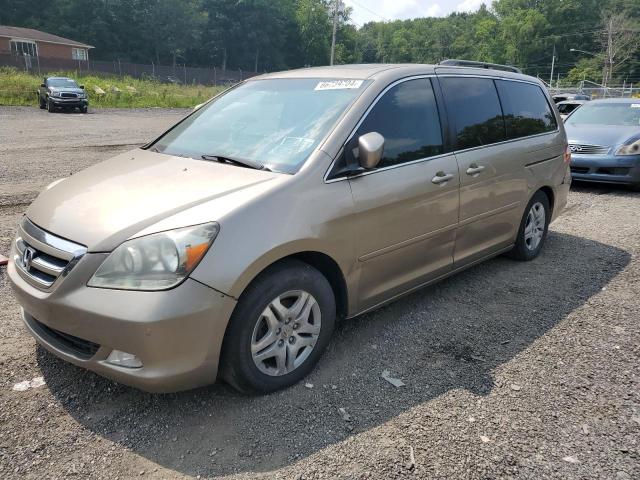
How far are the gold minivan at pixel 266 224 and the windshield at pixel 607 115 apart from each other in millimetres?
6809

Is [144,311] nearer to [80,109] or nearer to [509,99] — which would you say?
[509,99]

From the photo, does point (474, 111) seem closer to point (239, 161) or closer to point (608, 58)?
point (239, 161)

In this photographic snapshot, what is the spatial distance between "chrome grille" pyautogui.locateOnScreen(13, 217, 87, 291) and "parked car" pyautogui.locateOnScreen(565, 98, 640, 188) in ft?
28.9

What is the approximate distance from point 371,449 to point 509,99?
3.55 metres

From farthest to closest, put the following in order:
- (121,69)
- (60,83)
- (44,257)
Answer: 1. (121,69)
2. (60,83)
3. (44,257)

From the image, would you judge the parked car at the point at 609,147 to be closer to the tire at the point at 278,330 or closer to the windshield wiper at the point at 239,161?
the tire at the point at 278,330

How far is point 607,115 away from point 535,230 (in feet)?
21.2

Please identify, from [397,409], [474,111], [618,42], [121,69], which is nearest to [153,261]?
[397,409]

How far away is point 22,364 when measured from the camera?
10.4 ft

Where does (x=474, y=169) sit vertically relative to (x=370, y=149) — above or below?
below

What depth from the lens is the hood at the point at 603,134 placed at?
9.05 meters

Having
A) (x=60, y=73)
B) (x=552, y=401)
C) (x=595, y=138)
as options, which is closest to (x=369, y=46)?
(x=60, y=73)

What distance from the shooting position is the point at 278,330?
293 cm

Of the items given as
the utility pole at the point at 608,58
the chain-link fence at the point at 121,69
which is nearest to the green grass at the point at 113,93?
the chain-link fence at the point at 121,69
